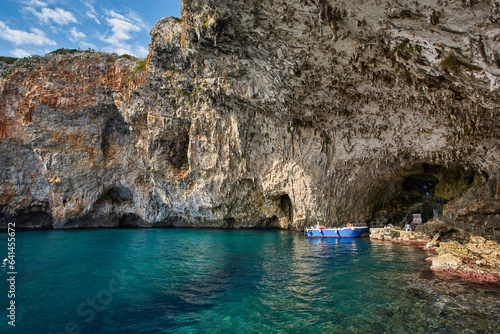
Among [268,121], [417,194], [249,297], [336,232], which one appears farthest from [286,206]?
[249,297]

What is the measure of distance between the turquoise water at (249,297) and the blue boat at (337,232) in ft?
27.7

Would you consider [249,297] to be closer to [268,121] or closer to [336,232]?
[336,232]

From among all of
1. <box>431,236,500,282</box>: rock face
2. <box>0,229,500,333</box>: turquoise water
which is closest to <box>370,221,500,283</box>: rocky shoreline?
<box>431,236,500,282</box>: rock face

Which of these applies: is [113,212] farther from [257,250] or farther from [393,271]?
[393,271]

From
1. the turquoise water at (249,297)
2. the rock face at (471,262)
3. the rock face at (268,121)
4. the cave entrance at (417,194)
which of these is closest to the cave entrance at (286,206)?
the rock face at (268,121)

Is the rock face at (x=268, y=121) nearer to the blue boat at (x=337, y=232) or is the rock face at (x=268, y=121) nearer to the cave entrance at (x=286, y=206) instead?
the cave entrance at (x=286, y=206)

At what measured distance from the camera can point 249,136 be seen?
2600 cm

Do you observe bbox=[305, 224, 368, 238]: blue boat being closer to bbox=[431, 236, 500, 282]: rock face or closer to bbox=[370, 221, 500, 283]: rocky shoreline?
bbox=[370, 221, 500, 283]: rocky shoreline

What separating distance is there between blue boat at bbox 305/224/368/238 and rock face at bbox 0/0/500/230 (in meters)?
2.04

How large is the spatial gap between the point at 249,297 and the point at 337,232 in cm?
1681

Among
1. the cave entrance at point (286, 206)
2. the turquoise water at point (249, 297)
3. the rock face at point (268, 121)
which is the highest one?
the rock face at point (268, 121)

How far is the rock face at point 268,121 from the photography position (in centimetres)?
1123

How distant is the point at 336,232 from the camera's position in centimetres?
2373

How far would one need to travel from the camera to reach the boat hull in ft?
76.6
